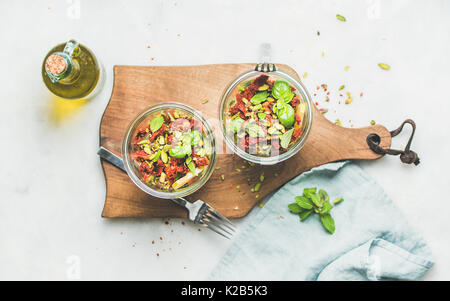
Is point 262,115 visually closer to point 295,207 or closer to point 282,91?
point 282,91

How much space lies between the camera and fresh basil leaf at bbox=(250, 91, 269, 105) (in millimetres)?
1195

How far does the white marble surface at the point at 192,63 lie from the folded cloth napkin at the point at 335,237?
9 centimetres

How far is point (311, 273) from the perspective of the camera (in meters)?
1.38

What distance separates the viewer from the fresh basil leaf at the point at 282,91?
1176 millimetres

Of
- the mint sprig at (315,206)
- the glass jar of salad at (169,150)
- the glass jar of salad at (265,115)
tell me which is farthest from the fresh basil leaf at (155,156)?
the mint sprig at (315,206)

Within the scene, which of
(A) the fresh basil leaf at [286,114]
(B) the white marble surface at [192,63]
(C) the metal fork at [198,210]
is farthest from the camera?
(B) the white marble surface at [192,63]

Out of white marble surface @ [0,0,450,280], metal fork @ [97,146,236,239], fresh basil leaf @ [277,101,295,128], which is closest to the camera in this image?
fresh basil leaf @ [277,101,295,128]

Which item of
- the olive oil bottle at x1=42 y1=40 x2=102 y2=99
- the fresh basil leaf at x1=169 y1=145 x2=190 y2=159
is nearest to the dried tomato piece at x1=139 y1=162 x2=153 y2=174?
the fresh basil leaf at x1=169 y1=145 x2=190 y2=159

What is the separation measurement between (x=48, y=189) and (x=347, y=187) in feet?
4.04

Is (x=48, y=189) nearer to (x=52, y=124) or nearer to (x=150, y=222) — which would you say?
(x=52, y=124)

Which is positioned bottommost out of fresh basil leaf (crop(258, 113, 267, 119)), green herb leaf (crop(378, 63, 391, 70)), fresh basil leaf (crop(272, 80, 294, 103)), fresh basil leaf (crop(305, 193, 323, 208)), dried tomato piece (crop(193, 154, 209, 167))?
fresh basil leaf (crop(305, 193, 323, 208))

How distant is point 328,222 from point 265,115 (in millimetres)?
508

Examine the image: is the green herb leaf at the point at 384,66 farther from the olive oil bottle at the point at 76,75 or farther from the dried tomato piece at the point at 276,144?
the olive oil bottle at the point at 76,75

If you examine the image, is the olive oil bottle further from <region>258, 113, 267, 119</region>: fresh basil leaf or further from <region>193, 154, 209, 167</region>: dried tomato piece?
<region>258, 113, 267, 119</region>: fresh basil leaf
